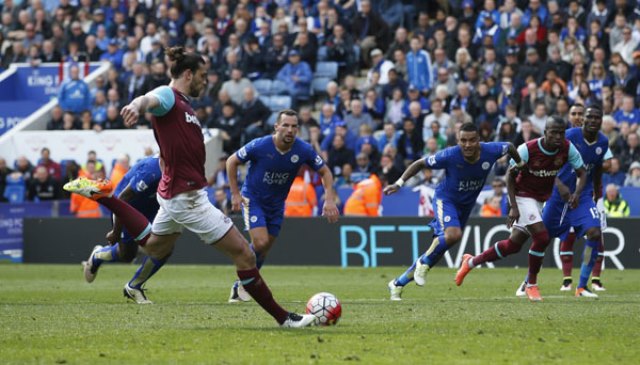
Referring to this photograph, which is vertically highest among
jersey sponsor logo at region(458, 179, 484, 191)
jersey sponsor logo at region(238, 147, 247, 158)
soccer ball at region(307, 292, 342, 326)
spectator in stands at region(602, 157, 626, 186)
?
jersey sponsor logo at region(238, 147, 247, 158)

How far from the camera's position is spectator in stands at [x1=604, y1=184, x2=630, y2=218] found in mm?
23578

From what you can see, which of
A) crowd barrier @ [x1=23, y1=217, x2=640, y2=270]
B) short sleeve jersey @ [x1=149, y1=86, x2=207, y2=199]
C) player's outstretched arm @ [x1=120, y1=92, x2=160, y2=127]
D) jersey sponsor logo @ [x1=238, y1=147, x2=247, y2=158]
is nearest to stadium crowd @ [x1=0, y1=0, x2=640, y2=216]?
crowd barrier @ [x1=23, y1=217, x2=640, y2=270]

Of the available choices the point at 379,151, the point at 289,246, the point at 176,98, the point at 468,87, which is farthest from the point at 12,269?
the point at 176,98

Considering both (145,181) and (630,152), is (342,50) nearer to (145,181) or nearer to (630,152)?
(630,152)

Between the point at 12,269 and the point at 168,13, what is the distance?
11.6 m

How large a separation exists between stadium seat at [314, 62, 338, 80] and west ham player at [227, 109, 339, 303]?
15.4 metres

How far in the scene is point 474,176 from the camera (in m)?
15.3

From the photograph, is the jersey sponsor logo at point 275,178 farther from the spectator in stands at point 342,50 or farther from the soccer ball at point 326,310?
the spectator in stands at point 342,50

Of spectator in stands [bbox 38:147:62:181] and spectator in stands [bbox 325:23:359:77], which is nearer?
spectator in stands [bbox 38:147:62:181]

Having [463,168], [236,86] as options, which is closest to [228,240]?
[463,168]

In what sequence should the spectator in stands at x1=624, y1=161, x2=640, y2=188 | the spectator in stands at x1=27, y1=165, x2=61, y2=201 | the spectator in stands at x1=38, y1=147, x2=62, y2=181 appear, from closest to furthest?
the spectator in stands at x1=624, y1=161, x2=640, y2=188
the spectator in stands at x1=27, y1=165, x2=61, y2=201
the spectator in stands at x1=38, y1=147, x2=62, y2=181

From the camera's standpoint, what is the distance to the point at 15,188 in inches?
1190

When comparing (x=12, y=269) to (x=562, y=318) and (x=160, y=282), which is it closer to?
(x=160, y=282)

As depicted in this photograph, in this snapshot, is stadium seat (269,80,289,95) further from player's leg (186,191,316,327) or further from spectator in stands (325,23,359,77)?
player's leg (186,191,316,327)
